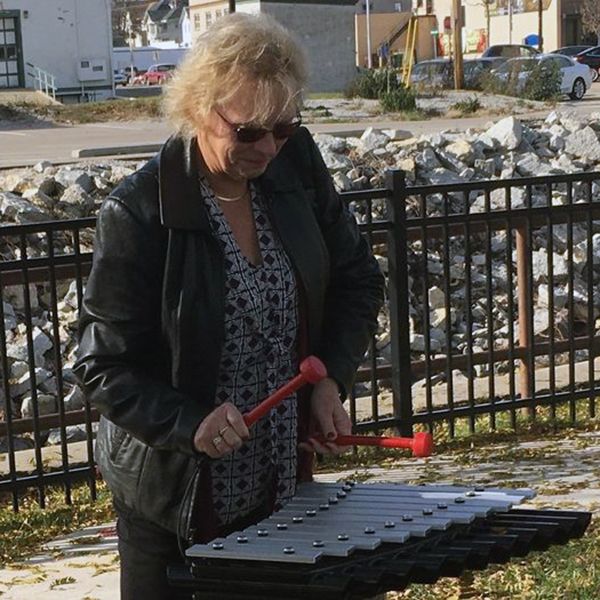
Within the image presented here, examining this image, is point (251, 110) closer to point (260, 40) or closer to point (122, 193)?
point (260, 40)

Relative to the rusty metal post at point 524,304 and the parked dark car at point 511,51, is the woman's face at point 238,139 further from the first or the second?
the parked dark car at point 511,51

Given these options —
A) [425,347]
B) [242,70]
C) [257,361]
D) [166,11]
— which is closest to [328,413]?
[257,361]

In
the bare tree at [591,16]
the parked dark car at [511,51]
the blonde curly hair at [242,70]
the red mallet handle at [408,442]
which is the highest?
the bare tree at [591,16]

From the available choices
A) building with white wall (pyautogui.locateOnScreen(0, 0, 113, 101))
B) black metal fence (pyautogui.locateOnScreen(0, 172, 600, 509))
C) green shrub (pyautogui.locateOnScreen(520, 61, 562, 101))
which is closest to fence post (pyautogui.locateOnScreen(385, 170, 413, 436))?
black metal fence (pyautogui.locateOnScreen(0, 172, 600, 509))

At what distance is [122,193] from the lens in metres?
2.99

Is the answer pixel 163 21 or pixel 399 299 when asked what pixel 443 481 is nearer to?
pixel 399 299

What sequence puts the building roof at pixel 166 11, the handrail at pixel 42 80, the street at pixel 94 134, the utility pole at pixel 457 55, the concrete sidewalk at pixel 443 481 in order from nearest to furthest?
the concrete sidewalk at pixel 443 481 → the street at pixel 94 134 → the utility pole at pixel 457 55 → the handrail at pixel 42 80 → the building roof at pixel 166 11

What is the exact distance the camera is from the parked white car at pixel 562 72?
37.7 meters

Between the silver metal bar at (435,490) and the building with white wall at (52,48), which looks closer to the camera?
the silver metal bar at (435,490)

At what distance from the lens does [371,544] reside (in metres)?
2.68

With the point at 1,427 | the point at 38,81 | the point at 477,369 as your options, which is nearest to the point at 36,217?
the point at 477,369

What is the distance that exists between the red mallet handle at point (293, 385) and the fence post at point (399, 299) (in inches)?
159

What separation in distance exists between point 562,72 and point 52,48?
20.1 m

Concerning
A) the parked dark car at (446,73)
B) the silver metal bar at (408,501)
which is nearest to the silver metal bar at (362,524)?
the silver metal bar at (408,501)
